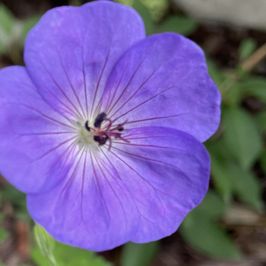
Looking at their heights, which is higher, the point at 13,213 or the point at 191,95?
the point at 191,95

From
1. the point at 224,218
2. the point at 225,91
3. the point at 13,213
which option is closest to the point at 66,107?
the point at 225,91

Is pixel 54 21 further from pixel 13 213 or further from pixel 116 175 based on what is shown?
pixel 13 213

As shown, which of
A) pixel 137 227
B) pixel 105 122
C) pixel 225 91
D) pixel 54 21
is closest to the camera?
pixel 54 21

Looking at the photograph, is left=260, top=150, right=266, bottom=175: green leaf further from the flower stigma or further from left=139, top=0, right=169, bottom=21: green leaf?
the flower stigma

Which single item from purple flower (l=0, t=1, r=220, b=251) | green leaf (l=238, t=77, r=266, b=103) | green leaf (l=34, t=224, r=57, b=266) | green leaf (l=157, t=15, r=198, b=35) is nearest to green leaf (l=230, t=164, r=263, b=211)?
green leaf (l=238, t=77, r=266, b=103)

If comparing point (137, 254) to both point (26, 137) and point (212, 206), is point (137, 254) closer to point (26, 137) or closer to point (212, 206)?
point (212, 206)

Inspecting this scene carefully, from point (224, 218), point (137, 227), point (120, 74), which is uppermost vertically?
point (120, 74)

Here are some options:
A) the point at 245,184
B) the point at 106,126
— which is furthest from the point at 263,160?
the point at 106,126
